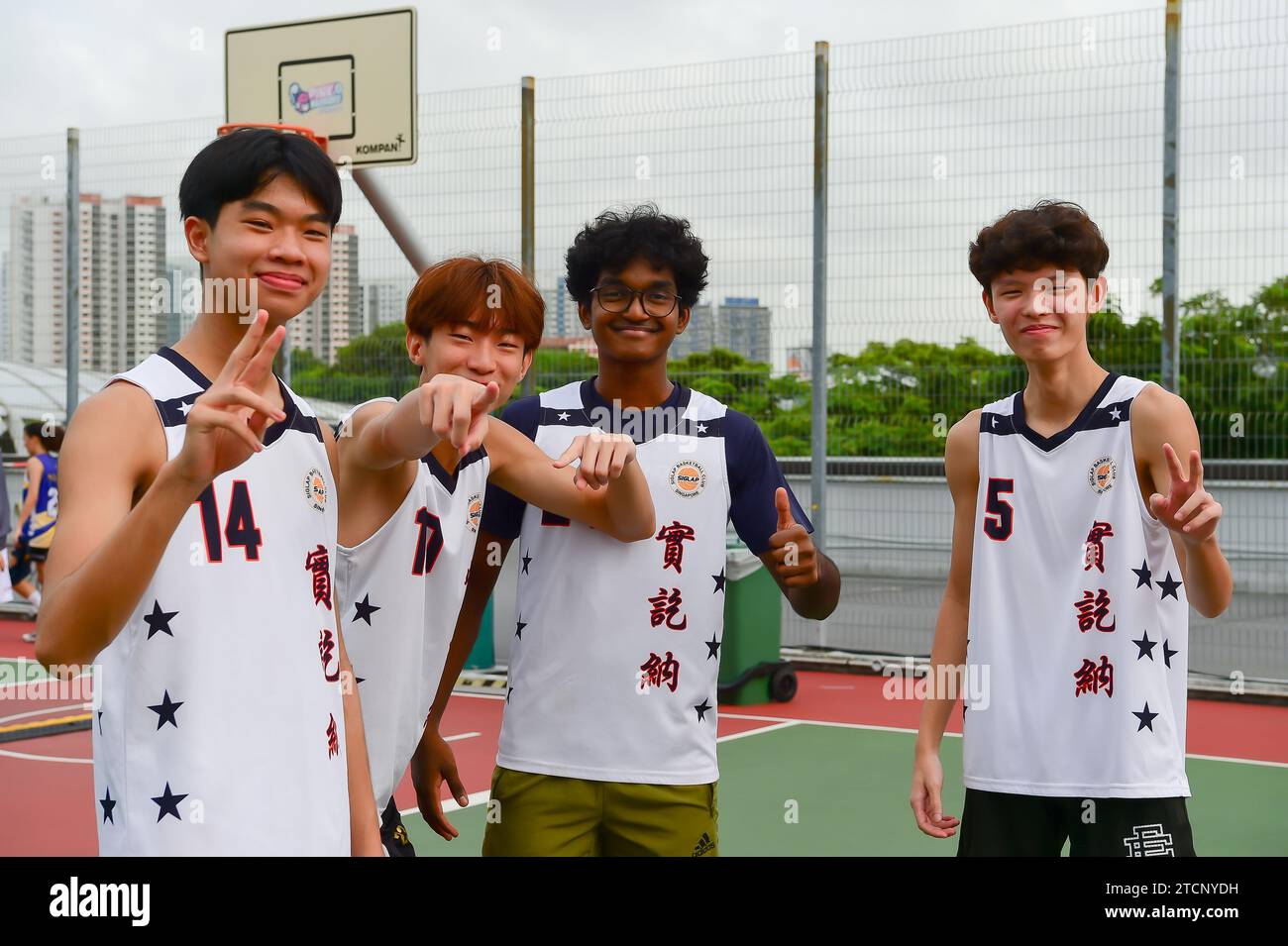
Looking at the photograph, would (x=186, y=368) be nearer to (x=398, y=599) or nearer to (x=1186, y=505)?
(x=398, y=599)

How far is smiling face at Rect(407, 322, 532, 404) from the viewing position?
105 inches

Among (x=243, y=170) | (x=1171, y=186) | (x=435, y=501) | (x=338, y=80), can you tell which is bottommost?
(x=435, y=501)

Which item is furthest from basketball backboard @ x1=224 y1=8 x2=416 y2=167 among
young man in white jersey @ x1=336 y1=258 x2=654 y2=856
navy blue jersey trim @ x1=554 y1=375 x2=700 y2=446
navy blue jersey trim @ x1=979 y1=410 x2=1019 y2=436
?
navy blue jersey trim @ x1=979 y1=410 x2=1019 y2=436

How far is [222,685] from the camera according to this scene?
1.96 meters

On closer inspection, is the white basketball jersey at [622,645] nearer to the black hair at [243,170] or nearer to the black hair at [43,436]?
the black hair at [243,170]

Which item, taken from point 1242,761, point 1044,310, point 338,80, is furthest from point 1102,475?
point 338,80

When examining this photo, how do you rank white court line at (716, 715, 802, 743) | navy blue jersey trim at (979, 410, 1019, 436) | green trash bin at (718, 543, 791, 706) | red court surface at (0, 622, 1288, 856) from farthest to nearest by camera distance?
1. green trash bin at (718, 543, 791, 706)
2. white court line at (716, 715, 802, 743)
3. red court surface at (0, 622, 1288, 856)
4. navy blue jersey trim at (979, 410, 1019, 436)

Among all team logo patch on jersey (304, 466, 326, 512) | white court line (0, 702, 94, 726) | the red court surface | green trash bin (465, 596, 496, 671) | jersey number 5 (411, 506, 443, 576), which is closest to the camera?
team logo patch on jersey (304, 466, 326, 512)

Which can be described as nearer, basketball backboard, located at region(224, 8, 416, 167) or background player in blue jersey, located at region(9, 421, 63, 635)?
basketball backboard, located at region(224, 8, 416, 167)

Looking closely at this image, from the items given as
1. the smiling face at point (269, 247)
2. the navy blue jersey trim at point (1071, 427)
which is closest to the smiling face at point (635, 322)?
the navy blue jersey trim at point (1071, 427)

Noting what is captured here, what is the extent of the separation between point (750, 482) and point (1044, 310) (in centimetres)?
72

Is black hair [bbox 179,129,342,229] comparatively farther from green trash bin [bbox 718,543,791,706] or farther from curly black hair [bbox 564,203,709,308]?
green trash bin [bbox 718,543,791,706]

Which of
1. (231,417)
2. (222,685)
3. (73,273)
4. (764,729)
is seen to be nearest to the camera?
(231,417)

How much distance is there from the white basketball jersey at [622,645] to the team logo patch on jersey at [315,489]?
0.77 metres
